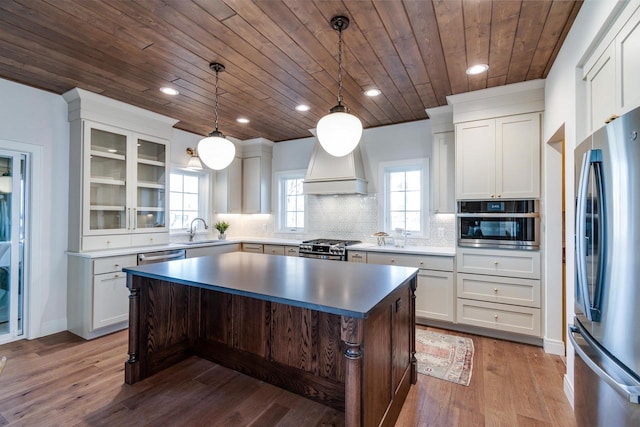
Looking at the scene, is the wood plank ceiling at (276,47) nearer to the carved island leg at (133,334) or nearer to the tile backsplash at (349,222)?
the tile backsplash at (349,222)

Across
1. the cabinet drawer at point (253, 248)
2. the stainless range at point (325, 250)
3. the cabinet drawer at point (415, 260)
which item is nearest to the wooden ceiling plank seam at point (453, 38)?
the cabinet drawer at point (415, 260)

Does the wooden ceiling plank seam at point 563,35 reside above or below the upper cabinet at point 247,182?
above

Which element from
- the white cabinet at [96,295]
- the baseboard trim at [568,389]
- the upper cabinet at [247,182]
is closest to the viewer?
the baseboard trim at [568,389]

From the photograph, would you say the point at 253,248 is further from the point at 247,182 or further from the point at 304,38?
the point at 304,38

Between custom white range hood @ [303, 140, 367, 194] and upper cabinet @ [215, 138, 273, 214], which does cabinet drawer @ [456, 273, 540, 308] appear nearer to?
custom white range hood @ [303, 140, 367, 194]

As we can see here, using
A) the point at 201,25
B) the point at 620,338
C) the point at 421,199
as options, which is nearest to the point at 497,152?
the point at 421,199

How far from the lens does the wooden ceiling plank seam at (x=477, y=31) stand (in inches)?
78.7

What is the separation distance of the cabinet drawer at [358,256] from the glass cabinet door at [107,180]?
9.23ft

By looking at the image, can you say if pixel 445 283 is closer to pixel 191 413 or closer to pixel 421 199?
pixel 421 199

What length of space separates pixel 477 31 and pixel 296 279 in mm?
2180

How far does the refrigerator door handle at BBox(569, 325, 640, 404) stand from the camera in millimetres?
1059

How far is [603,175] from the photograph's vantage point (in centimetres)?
135

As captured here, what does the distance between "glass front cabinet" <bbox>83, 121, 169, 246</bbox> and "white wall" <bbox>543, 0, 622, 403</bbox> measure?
4.36 meters

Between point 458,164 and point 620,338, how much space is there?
2.55 metres
